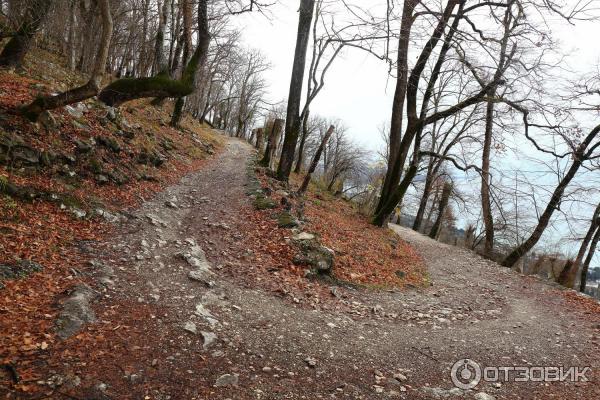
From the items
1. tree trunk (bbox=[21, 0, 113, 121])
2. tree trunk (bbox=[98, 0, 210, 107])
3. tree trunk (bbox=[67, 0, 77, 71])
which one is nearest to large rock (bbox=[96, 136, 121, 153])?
tree trunk (bbox=[98, 0, 210, 107])

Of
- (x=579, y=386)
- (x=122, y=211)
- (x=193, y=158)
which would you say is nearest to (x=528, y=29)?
(x=579, y=386)

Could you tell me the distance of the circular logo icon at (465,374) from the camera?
3.95 m

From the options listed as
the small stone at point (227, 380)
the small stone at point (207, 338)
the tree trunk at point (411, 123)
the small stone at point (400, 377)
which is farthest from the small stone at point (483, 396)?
the tree trunk at point (411, 123)

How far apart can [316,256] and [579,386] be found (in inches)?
169

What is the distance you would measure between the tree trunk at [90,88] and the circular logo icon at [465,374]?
710cm

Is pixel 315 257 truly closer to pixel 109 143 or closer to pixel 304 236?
pixel 304 236

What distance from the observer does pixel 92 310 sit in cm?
381

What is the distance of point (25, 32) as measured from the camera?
320 inches

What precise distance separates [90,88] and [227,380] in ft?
18.2

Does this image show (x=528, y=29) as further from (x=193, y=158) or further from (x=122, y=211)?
(x=193, y=158)

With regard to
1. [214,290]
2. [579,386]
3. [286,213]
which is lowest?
[214,290]

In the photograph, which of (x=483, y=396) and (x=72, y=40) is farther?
(x=72, y=40)

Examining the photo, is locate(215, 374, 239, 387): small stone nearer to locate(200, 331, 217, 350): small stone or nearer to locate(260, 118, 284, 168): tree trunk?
locate(200, 331, 217, 350): small stone

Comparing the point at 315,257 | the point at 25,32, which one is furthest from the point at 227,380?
the point at 25,32
